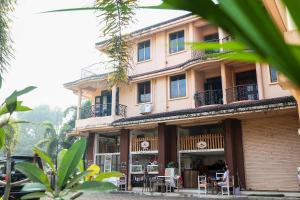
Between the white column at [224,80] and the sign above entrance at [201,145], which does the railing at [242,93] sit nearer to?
the white column at [224,80]

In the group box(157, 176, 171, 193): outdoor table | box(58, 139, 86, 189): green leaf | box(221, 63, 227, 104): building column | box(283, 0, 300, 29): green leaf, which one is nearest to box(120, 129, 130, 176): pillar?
box(157, 176, 171, 193): outdoor table

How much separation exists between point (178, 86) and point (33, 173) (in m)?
16.2

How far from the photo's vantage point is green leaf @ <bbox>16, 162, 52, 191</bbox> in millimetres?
1461

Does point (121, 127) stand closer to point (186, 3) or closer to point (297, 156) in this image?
point (297, 156)

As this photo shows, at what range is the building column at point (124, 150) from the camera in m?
17.5

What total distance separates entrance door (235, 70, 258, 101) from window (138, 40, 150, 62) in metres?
5.90

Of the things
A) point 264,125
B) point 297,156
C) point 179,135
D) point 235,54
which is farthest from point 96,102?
point 235,54

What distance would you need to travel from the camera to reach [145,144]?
17203 mm

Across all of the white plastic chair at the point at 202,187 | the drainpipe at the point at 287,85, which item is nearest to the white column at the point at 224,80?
the white plastic chair at the point at 202,187

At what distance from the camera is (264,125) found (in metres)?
14.4

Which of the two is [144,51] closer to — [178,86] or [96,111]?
[178,86]

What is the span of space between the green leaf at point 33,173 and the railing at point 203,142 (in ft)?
46.7

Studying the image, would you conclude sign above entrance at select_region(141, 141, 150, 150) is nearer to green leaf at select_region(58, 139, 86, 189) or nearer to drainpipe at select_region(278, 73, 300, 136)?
drainpipe at select_region(278, 73, 300, 136)

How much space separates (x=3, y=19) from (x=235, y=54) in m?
5.43
